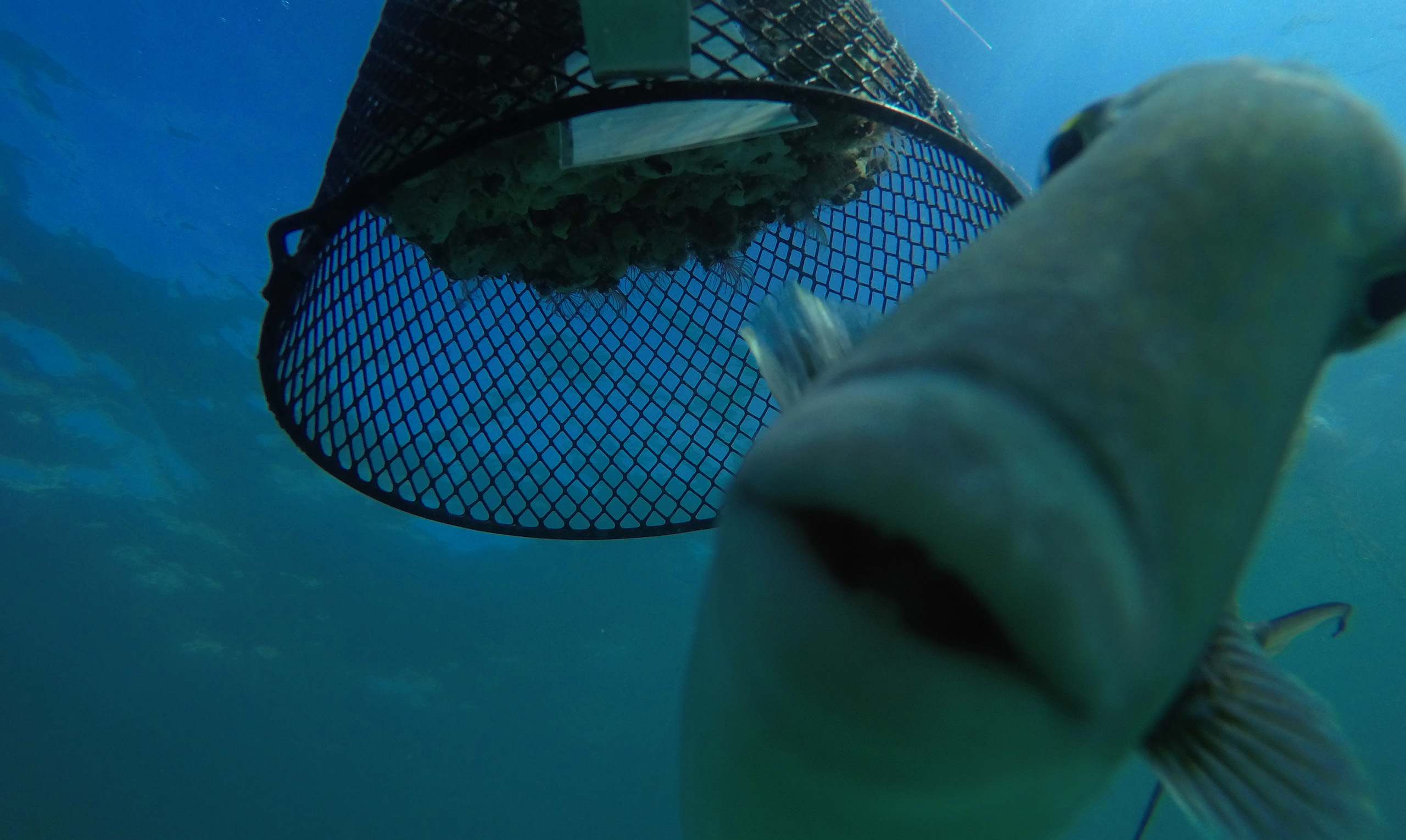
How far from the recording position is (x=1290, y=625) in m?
2.76

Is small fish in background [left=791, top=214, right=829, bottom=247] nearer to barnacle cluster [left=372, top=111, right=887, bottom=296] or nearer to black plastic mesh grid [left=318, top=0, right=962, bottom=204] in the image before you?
barnacle cluster [left=372, top=111, right=887, bottom=296]

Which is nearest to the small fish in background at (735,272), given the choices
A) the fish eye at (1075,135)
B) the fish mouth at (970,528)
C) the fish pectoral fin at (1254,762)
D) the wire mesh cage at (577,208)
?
the wire mesh cage at (577,208)

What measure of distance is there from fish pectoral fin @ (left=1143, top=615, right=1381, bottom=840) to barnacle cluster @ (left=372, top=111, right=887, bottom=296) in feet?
6.01

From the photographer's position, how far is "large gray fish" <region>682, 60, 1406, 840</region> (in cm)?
42

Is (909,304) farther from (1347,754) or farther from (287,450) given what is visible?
(287,450)

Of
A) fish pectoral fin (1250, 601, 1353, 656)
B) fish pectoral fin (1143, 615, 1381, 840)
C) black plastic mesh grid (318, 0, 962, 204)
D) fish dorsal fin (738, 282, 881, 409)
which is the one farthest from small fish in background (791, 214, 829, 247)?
fish pectoral fin (1143, 615, 1381, 840)

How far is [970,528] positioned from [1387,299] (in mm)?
614

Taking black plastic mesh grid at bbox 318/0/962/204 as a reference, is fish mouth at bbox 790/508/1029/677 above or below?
below

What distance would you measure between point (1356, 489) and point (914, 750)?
31459mm

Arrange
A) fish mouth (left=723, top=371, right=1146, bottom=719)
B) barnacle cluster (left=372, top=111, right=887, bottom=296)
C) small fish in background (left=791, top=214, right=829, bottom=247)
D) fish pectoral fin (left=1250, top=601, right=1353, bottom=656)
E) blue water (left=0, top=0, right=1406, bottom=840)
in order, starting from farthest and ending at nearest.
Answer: blue water (left=0, top=0, right=1406, bottom=840) → small fish in background (left=791, top=214, right=829, bottom=247) → fish pectoral fin (left=1250, top=601, right=1353, bottom=656) → barnacle cluster (left=372, top=111, right=887, bottom=296) → fish mouth (left=723, top=371, right=1146, bottom=719)

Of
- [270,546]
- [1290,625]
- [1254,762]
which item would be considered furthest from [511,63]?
[270,546]

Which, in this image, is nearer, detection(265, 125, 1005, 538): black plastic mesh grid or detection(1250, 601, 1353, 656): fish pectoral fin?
detection(265, 125, 1005, 538): black plastic mesh grid

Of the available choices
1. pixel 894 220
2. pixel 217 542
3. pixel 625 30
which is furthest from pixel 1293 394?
pixel 217 542

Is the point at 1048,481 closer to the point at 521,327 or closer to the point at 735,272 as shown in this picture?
the point at 735,272
